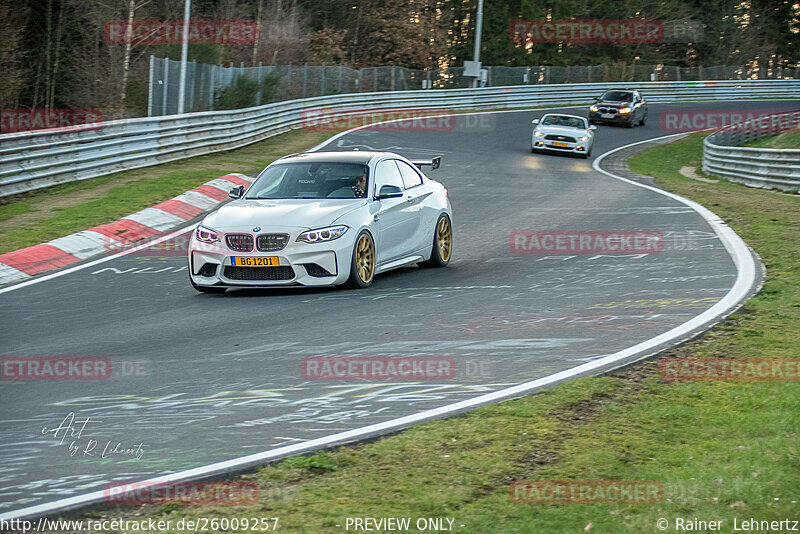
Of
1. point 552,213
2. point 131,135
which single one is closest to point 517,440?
point 552,213

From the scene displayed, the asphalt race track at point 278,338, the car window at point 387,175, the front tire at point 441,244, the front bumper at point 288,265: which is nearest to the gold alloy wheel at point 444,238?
the front tire at point 441,244

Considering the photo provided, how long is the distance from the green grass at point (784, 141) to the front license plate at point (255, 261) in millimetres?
21154

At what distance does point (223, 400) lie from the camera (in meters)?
6.48

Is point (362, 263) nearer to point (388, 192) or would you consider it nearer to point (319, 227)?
point (319, 227)

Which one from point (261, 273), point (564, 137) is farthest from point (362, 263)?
point (564, 137)

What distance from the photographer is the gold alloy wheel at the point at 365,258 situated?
1084cm

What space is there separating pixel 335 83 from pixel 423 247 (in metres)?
33.2

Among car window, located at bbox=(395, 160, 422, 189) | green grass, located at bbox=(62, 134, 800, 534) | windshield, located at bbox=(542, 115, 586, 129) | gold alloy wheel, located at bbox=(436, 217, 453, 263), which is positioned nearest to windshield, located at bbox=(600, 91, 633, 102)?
windshield, located at bbox=(542, 115, 586, 129)

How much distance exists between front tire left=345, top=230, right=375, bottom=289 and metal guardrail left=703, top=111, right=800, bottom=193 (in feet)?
46.1

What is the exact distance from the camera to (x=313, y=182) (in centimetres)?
1170

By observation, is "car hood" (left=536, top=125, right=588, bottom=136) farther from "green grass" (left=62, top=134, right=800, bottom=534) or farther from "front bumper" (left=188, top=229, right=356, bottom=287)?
"green grass" (left=62, top=134, right=800, bottom=534)

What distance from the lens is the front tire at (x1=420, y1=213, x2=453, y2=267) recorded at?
501 inches

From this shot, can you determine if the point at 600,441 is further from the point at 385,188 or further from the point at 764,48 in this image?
the point at 764,48

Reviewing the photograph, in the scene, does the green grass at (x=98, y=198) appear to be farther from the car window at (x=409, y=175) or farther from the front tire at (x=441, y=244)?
the front tire at (x=441, y=244)
